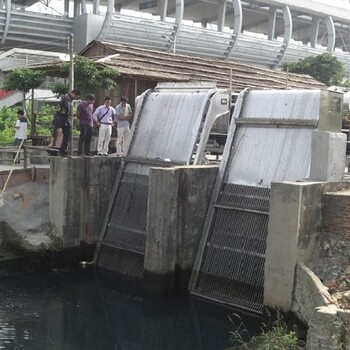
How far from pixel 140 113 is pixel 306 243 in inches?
286

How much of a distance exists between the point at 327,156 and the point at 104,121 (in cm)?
670

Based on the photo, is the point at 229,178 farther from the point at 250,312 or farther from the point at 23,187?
the point at 23,187

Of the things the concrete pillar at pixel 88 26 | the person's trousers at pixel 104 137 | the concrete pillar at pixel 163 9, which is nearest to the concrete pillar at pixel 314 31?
the concrete pillar at pixel 163 9

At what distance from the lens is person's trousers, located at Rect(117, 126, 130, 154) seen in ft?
50.8

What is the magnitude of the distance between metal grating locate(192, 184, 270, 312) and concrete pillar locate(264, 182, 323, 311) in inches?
47.9

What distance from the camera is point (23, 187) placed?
1466 cm

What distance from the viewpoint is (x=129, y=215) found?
45.9 feet

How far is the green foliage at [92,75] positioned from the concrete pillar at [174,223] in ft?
22.0

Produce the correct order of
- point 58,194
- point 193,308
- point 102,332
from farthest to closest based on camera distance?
point 58,194 → point 193,308 → point 102,332

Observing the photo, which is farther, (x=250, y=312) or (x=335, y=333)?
(x=250, y=312)

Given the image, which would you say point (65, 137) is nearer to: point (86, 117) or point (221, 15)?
point (86, 117)

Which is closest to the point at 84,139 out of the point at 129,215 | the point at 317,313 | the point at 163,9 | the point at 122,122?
the point at 122,122

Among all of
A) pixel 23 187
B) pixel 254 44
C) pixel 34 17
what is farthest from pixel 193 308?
pixel 254 44

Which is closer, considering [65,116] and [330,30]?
[65,116]
